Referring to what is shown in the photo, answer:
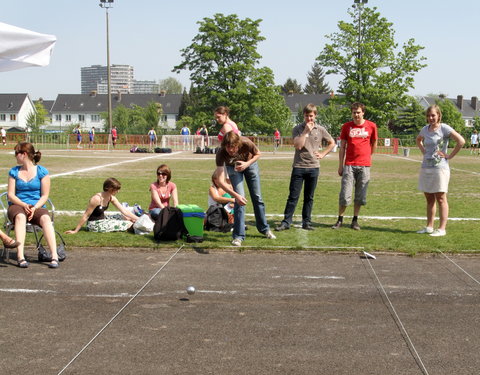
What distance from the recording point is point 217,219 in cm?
874

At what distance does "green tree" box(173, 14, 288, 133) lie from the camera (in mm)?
66062

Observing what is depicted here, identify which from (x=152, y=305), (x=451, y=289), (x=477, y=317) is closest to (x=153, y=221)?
(x=152, y=305)

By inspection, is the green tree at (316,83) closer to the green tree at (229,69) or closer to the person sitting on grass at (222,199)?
the green tree at (229,69)

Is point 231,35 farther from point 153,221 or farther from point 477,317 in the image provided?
point 477,317

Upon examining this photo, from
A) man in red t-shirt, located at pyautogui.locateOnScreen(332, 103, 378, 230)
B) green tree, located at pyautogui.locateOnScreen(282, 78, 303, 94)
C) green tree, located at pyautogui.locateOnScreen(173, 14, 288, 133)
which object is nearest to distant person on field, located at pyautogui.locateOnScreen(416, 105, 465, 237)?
man in red t-shirt, located at pyautogui.locateOnScreen(332, 103, 378, 230)

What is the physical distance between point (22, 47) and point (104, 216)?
9.49ft

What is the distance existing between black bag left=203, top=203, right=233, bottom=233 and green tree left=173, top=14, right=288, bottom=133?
5730cm

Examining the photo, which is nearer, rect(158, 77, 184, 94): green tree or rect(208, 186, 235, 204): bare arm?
rect(208, 186, 235, 204): bare arm

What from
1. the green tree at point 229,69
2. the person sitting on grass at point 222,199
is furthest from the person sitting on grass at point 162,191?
the green tree at point 229,69

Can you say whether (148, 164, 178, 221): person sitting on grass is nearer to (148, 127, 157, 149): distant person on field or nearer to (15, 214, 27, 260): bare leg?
(15, 214, 27, 260): bare leg

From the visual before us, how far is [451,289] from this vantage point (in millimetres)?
5695

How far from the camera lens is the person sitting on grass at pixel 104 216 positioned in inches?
333

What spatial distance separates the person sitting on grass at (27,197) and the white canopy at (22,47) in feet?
2.98

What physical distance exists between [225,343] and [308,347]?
0.57 m
